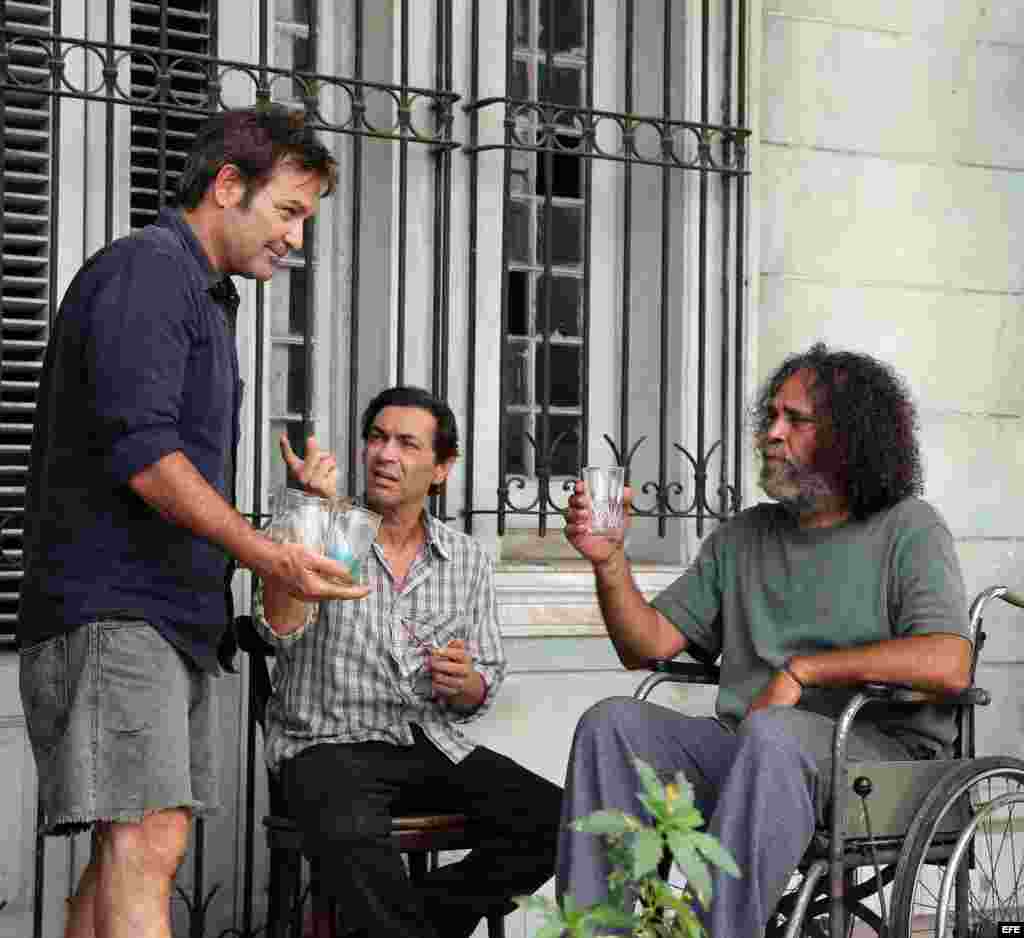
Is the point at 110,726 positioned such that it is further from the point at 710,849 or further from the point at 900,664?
the point at 900,664

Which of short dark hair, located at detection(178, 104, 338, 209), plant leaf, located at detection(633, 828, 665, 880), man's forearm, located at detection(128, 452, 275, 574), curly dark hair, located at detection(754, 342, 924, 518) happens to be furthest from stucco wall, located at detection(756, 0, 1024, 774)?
plant leaf, located at detection(633, 828, 665, 880)

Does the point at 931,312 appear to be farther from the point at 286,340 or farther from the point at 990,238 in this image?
the point at 286,340

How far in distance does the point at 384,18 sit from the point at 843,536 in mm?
2160

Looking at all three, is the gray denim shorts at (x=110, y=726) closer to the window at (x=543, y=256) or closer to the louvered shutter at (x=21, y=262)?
the louvered shutter at (x=21, y=262)

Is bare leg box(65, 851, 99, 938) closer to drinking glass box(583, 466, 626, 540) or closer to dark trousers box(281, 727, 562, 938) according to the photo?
dark trousers box(281, 727, 562, 938)

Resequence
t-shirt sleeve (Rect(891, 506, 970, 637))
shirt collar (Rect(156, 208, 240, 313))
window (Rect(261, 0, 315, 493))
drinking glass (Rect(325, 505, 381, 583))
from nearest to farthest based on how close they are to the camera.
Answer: drinking glass (Rect(325, 505, 381, 583)) → shirt collar (Rect(156, 208, 240, 313)) → t-shirt sleeve (Rect(891, 506, 970, 637)) → window (Rect(261, 0, 315, 493))

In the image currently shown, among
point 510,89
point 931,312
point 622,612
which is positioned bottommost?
point 622,612

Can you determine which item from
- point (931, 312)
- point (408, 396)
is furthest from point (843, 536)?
point (931, 312)

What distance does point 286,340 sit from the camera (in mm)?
5273

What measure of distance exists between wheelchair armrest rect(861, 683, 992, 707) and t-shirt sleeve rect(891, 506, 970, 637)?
0.43ft

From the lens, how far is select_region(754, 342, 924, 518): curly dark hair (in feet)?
13.8

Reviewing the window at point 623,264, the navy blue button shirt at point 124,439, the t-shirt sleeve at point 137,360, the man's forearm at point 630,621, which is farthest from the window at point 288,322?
the t-shirt sleeve at point 137,360

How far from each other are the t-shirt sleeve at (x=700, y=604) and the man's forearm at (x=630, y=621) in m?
0.03

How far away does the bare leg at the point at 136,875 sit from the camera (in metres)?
3.29
